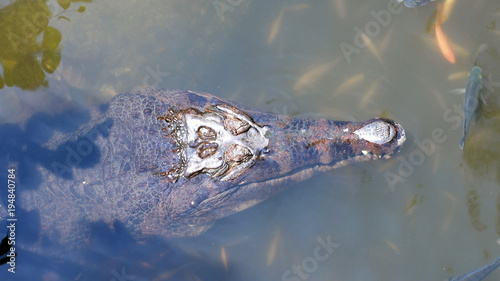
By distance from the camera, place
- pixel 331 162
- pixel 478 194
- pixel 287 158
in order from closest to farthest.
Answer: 1. pixel 287 158
2. pixel 331 162
3. pixel 478 194

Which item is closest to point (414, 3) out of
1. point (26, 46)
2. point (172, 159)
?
point (172, 159)

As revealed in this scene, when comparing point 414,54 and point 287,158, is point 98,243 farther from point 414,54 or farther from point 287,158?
point 414,54

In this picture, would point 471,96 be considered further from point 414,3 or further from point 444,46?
point 414,3

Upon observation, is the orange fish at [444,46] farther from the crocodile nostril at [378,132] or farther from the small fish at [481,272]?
the small fish at [481,272]

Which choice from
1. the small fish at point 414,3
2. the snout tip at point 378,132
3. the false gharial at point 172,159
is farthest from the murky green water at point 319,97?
the snout tip at point 378,132

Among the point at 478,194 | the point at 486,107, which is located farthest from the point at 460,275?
the point at 486,107
